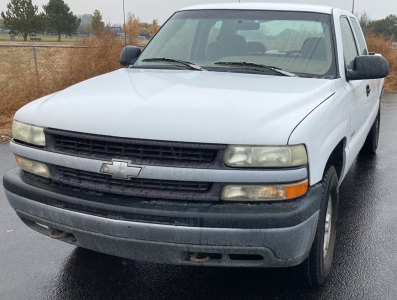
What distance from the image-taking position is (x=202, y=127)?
8.00ft

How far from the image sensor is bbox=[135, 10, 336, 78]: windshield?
3.69 m

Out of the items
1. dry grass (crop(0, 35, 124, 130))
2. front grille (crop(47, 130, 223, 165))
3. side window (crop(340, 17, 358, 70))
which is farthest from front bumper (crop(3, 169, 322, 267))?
dry grass (crop(0, 35, 124, 130))

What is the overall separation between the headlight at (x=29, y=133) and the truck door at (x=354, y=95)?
7.53ft

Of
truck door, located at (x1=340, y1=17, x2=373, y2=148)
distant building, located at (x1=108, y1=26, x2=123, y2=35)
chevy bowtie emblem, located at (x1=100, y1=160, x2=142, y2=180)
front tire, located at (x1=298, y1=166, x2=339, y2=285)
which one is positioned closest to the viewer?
chevy bowtie emblem, located at (x1=100, y1=160, x2=142, y2=180)

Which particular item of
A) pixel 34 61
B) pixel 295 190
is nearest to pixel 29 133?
pixel 295 190

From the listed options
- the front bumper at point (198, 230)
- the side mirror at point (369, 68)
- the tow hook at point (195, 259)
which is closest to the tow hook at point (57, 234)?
the front bumper at point (198, 230)

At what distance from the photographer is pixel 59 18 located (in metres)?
86.2

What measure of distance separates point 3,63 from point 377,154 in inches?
292

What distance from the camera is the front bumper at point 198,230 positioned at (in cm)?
237

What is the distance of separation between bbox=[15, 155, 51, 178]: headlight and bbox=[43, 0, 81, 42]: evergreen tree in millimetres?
89450

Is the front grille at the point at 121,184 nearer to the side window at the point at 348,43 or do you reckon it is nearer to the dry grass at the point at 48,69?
the side window at the point at 348,43

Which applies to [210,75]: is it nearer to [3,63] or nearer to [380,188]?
[380,188]

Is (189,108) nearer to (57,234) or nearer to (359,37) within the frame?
(57,234)

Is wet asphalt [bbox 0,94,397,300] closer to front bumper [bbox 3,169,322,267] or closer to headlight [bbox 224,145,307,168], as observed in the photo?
front bumper [bbox 3,169,322,267]
